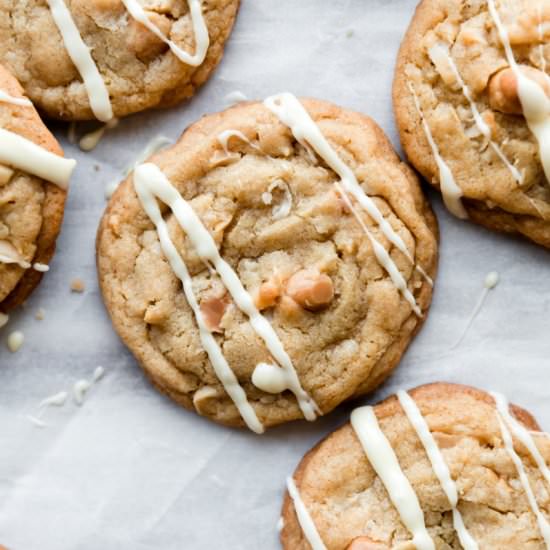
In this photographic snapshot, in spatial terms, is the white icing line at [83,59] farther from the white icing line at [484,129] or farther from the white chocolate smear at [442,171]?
the white icing line at [484,129]

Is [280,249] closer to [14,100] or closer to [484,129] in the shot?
[484,129]

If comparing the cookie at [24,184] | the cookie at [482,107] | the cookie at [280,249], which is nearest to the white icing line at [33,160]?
the cookie at [24,184]

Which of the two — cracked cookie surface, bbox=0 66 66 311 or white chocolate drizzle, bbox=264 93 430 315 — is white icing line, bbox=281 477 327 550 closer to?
white chocolate drizzle, bbox=264 93 430 315

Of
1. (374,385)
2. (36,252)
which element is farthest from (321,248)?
(36,252)

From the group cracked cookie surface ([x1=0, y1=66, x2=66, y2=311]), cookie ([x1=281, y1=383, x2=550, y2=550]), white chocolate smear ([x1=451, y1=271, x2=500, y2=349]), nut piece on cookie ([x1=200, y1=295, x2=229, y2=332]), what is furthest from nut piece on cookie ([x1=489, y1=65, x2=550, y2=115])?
cracked cookie surface ([x1=0, y1=66, x2=66, y2=311])

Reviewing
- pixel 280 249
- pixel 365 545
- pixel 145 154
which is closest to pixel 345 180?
pixel 280 249

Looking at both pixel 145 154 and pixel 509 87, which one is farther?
pixel 145 154

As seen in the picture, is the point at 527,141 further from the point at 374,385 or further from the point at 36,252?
the point at 36,252
